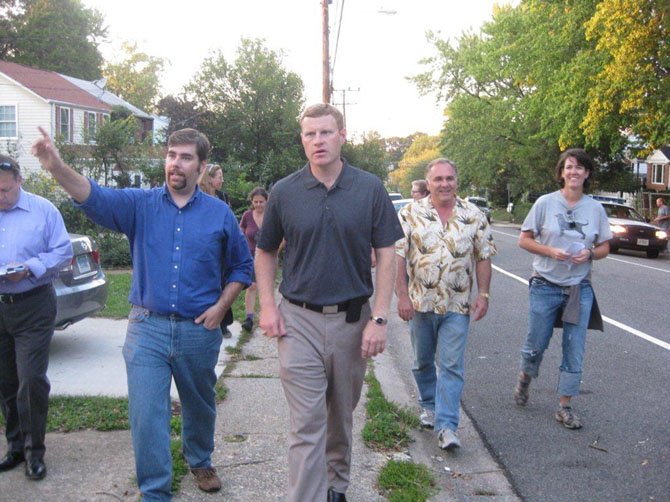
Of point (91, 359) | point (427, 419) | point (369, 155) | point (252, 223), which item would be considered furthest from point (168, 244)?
point (369, 155)

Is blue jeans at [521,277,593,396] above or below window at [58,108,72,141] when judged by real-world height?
below

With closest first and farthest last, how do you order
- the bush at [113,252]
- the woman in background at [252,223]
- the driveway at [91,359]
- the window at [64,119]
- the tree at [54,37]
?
the driveway at [91,359], the woman in background at [252,223], the bush at [113,252], the window at [64,119], the tree at [54,37]

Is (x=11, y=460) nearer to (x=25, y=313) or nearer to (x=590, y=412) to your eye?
(x=25, y=313)

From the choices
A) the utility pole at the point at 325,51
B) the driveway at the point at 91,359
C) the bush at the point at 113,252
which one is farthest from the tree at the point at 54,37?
the driveway at the point at 91,359

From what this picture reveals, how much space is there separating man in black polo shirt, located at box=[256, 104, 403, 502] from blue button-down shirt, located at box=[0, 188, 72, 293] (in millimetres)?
1415

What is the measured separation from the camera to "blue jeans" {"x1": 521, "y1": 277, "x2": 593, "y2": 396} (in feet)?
18.9

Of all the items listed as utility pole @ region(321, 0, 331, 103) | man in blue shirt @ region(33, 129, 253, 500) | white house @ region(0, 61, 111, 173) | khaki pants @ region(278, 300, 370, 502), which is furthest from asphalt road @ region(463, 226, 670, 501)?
white house @ region(0, 61, 111, 173)

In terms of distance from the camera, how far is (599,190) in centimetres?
4809

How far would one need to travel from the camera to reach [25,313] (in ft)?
14.3

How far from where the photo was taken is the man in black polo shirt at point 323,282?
376 centimetres

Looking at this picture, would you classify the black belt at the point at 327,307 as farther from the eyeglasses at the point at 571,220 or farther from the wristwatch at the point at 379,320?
the eyeglasses at the point at 571,220

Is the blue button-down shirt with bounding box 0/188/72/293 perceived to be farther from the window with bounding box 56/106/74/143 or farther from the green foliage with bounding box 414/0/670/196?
the window with bounding box 56/106/74/143

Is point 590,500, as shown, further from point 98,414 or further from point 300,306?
point 98,414

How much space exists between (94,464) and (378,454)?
1.80 metres
